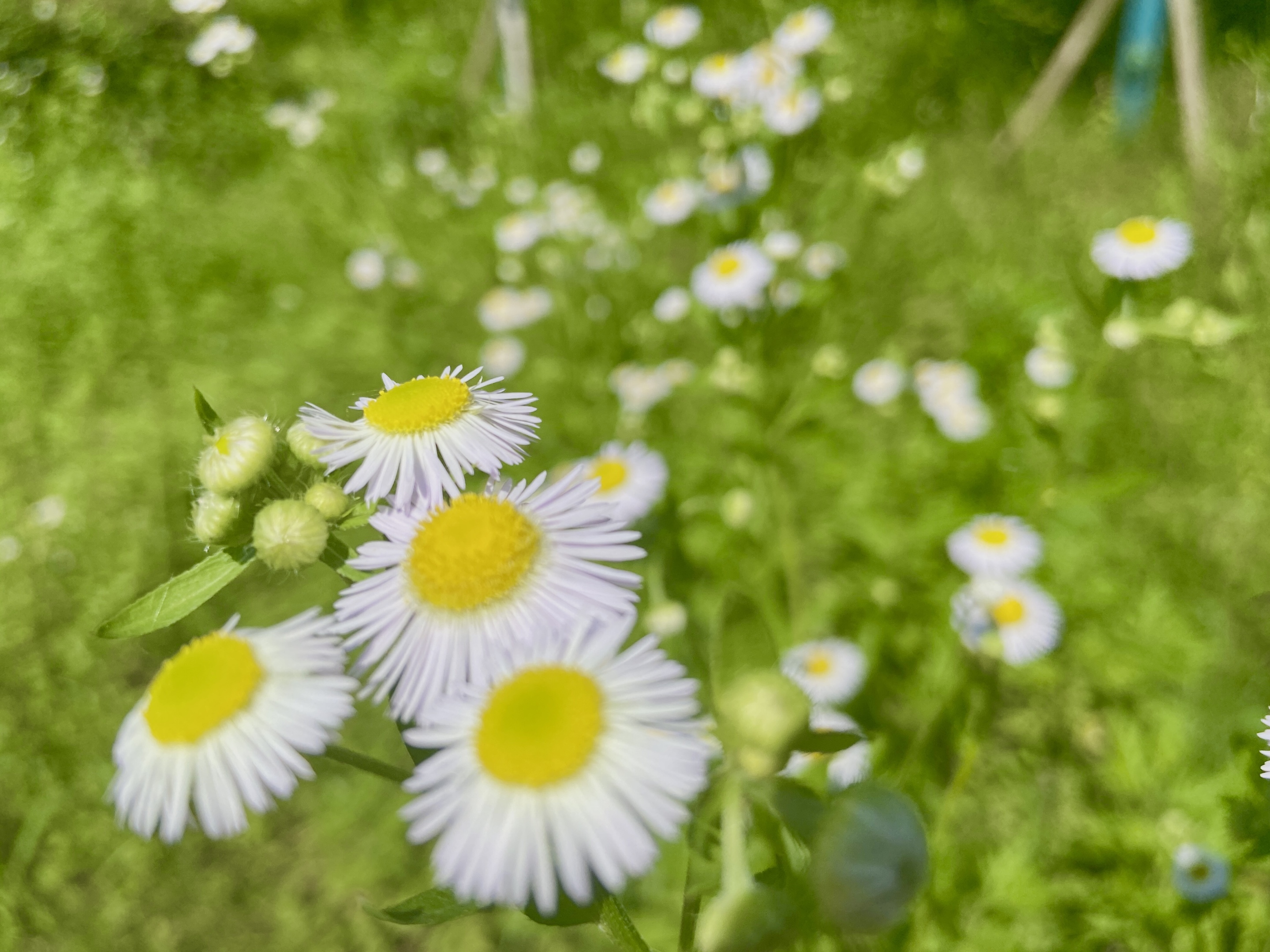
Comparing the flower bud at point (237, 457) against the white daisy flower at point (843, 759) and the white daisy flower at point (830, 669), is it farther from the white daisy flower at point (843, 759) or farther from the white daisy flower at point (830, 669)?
the white daisy flower at point (830, 669)

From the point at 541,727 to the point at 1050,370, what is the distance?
1.86m

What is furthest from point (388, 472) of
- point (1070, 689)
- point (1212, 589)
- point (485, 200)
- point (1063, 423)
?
point (485, 200)

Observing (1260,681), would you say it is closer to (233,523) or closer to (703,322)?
(703,322)

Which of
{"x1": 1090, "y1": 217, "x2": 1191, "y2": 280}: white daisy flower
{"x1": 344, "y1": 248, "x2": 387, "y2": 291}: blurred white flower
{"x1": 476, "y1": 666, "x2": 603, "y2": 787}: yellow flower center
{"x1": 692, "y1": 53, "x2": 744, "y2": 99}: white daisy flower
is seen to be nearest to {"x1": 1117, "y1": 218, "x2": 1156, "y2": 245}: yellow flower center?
{"x1": 1090, "y1": 217, "x2": 1191, "y2": 280}: white daisy flower

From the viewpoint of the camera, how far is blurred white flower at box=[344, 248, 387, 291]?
2658 millimetres

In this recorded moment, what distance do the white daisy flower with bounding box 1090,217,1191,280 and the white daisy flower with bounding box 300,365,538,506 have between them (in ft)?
4.39

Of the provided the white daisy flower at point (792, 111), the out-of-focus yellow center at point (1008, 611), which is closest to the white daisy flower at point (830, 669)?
the out-of-focus yellow center at point (1008, 611)

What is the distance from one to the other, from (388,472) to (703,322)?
1.19 meters

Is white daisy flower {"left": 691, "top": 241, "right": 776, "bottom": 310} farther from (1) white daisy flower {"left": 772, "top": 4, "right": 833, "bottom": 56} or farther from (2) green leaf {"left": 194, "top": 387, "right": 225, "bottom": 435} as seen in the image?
(2) green leaf {"left": 194, "top": 387, "right": 225, "bottom": 435}

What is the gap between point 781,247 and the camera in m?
1.86

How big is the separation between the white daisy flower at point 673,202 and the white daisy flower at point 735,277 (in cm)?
45

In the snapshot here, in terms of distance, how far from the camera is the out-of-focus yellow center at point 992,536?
1620mm

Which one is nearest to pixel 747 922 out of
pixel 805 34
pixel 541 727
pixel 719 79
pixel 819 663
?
pixel 541 727

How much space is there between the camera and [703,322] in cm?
172
